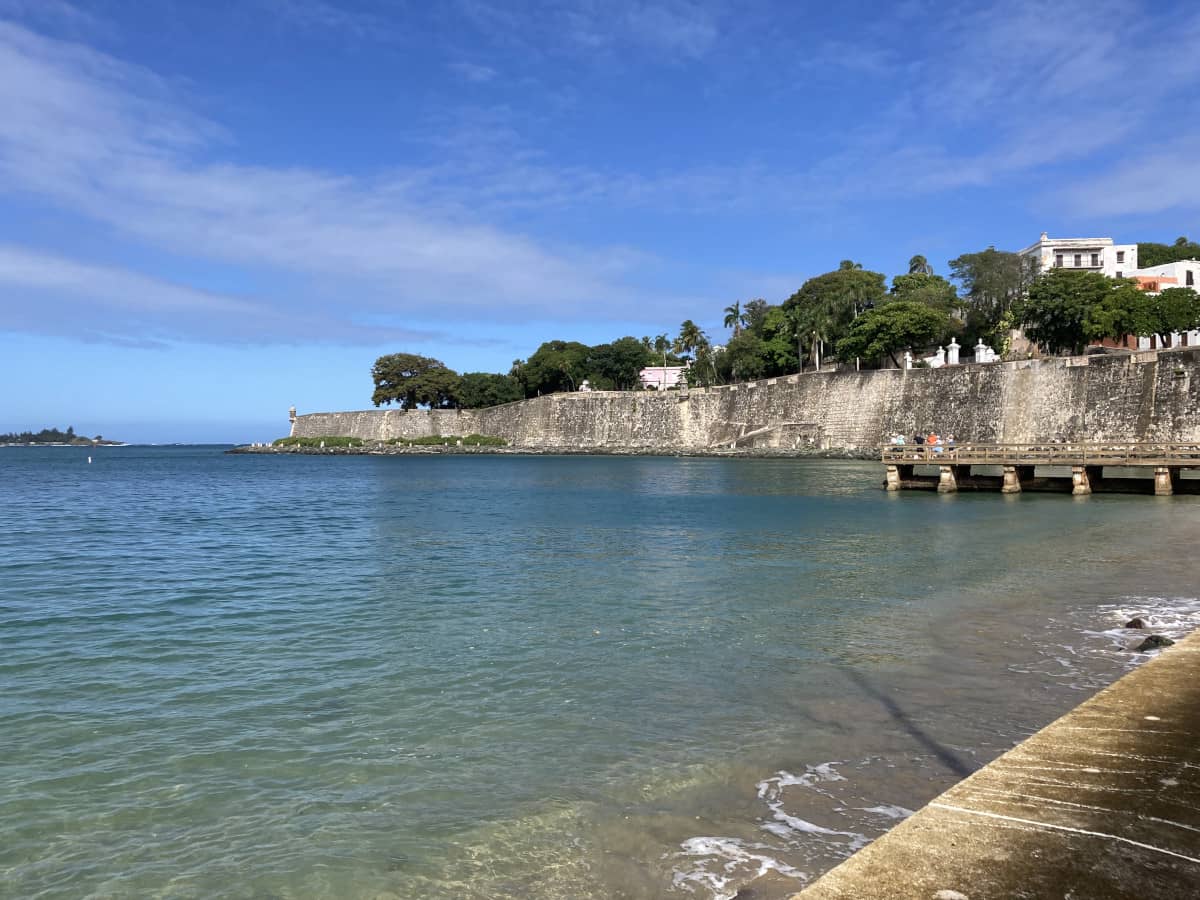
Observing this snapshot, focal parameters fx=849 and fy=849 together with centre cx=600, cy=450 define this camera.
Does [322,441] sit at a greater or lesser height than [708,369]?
lesser

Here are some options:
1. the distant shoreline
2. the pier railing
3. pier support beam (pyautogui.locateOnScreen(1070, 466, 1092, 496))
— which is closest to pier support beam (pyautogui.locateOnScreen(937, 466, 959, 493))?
the pier railing

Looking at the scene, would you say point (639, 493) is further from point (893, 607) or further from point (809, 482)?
point (893, 607)

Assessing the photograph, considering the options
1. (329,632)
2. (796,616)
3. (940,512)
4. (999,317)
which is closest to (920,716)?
(796,616)

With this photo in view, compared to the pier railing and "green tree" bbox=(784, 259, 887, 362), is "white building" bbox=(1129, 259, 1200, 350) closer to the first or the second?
"green tree" bbox=(784, 259, 887, 362)

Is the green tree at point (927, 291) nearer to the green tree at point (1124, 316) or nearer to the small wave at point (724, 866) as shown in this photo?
the green tree at point (1124, 316)

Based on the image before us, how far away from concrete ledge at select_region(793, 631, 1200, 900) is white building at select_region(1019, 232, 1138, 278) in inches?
3395

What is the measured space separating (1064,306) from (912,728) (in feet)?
176

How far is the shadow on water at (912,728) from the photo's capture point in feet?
19.4

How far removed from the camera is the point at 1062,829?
3.20 metres

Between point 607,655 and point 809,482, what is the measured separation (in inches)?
1247

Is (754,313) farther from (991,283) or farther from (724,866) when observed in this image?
(724,866)

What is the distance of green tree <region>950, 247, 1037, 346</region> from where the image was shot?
72000 millimetres

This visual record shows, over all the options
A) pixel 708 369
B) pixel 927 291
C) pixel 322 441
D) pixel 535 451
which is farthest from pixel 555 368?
pixel 927 291

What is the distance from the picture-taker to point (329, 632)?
10570 millimetres
